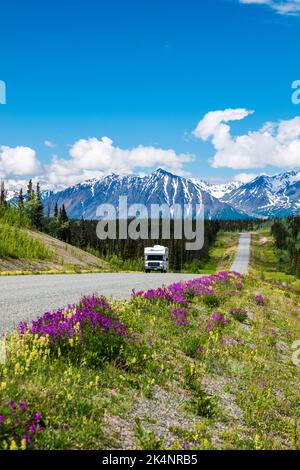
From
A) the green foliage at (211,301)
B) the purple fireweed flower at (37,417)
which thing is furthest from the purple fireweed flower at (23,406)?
the green foliage at (211,301)

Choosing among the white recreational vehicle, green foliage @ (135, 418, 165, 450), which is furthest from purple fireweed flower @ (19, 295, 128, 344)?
the white recreational vehicle

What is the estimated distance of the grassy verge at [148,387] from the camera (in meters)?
4.70

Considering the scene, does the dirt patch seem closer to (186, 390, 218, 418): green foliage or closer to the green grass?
the green grass

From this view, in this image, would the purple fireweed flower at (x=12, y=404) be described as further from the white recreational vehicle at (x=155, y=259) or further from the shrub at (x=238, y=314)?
the white recreational vehicle at (x=155, y=259)

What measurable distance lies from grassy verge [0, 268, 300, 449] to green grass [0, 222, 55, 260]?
16.9 meters

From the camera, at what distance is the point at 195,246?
6486 inches

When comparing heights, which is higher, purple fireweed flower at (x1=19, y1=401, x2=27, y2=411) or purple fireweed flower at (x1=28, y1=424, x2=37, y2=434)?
purple fireweed flower at (x1=19, y1=401, x2=27, y2=411)

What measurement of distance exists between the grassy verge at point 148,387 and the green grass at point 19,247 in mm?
16878

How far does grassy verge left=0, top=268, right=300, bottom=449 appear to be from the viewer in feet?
15.4

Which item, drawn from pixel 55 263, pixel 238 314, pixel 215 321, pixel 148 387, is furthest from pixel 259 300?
pixel 55 263

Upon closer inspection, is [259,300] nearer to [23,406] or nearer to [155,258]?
[23,406]

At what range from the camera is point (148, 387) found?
6.18m
